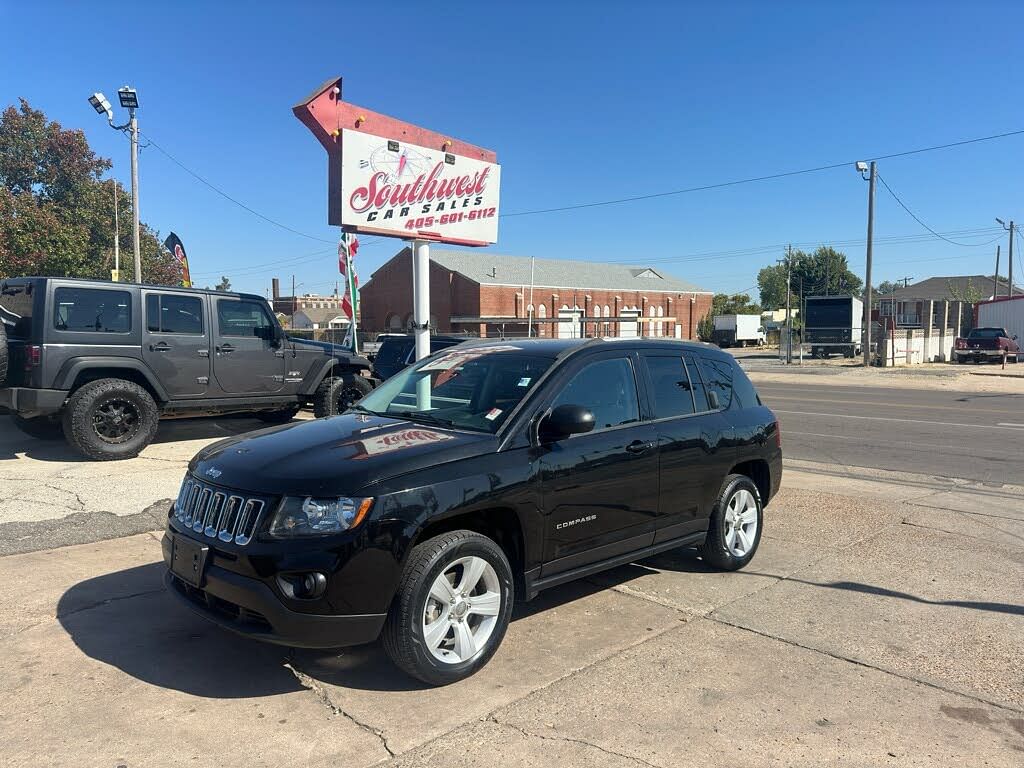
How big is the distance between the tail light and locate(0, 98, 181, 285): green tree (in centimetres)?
2172

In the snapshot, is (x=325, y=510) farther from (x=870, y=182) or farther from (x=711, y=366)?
(x=870, y=182)

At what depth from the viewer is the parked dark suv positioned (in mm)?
3338

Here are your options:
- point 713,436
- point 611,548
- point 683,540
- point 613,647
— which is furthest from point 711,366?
point 613,647

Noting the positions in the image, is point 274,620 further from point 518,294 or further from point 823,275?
point 823,275

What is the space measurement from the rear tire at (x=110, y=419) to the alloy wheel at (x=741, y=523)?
6942mm

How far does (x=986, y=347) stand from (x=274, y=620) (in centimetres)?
3953

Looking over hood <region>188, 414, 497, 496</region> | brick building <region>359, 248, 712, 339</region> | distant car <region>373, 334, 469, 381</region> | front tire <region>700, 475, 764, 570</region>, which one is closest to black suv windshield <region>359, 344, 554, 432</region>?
hood <region>188, 414, 497, 496</region>

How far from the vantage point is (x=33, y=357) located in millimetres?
8172

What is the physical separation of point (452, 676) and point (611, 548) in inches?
51.3

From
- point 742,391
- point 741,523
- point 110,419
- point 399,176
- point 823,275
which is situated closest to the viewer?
point 741,523

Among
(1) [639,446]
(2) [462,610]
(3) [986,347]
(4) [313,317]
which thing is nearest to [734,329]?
(3) [986,347]

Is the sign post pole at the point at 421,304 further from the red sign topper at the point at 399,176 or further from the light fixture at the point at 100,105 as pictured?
the light fixture at the point at 100,105

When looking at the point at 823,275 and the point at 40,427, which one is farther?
the point at 823,275

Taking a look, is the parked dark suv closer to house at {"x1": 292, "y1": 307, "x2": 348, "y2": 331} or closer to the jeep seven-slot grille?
the jeep seven-slot grille
